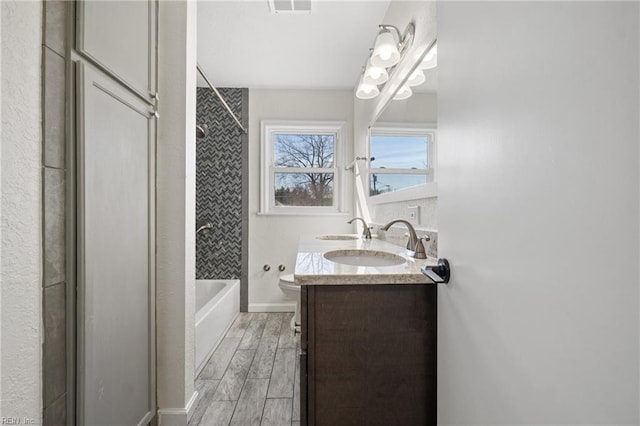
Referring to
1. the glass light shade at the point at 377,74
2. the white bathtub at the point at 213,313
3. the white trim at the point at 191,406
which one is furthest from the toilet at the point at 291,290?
the glass light shade at the point at 377,74

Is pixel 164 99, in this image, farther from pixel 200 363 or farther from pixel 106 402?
pixel 200 363

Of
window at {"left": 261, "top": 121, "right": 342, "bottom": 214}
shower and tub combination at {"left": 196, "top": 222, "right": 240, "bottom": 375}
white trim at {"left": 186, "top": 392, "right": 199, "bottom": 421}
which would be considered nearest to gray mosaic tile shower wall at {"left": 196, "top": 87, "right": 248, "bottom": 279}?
shower and tub combination at {"left": 196, "top": 222, "right": 240, "bottom": 375}

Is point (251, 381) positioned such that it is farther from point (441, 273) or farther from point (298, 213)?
point (298, 213)

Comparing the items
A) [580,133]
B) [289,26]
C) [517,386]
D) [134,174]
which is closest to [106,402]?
[134,174]

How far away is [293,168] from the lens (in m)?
3.39

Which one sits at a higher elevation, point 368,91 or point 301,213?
point 368,91

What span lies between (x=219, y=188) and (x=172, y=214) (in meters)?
1.92

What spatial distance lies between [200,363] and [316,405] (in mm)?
1388

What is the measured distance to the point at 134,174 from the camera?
118 cm

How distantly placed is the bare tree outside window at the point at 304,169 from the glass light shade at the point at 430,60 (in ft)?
6.55

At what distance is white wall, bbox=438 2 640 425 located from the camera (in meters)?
Result: 0.34

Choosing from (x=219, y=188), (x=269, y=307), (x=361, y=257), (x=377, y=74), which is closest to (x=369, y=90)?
(x=377, y=74)

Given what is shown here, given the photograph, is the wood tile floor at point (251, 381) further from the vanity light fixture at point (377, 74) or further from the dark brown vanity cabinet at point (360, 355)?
the vanity light fixture at point (377, 74)

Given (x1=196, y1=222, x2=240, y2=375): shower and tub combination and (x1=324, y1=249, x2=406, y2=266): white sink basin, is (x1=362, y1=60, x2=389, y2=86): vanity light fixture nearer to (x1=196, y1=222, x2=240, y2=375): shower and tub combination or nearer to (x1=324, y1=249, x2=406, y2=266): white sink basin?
(x1=324, y1=249, x2=406, y2=266): white sink basin
